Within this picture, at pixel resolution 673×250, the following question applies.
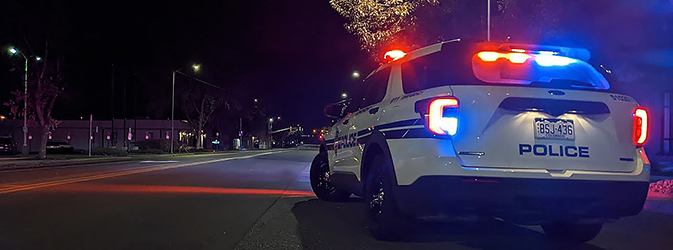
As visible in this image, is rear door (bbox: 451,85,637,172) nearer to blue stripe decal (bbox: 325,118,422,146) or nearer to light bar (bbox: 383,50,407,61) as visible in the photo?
blue stripe decal (bbox: 325,118,422,146)

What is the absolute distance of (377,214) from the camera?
6.12 metres

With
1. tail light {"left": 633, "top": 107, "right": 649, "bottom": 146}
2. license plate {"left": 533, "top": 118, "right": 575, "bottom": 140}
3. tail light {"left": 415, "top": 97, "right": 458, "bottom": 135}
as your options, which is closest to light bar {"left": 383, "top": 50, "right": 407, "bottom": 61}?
tail light {"left": 415, "top": 97, "right": 458, "bottom": 135}

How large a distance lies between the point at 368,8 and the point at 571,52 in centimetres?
1018

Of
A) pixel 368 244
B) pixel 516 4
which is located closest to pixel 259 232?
pixel 368 244

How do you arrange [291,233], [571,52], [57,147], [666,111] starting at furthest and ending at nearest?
[57,147]
[666,111]
[291,233]
[571,52]

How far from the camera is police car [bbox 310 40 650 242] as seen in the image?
4.86 meters

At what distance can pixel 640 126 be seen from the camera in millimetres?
5238

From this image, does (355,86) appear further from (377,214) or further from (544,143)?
(544,143)

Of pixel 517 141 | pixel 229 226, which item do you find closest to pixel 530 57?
pixel 517 141

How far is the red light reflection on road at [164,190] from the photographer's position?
12.1 meters

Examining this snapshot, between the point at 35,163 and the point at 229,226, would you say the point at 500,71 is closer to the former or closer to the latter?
the point at 229,226

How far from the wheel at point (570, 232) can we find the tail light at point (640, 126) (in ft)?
4.11

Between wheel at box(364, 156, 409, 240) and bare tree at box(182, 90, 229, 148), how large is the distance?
5890 cm

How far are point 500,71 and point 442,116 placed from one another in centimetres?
83
